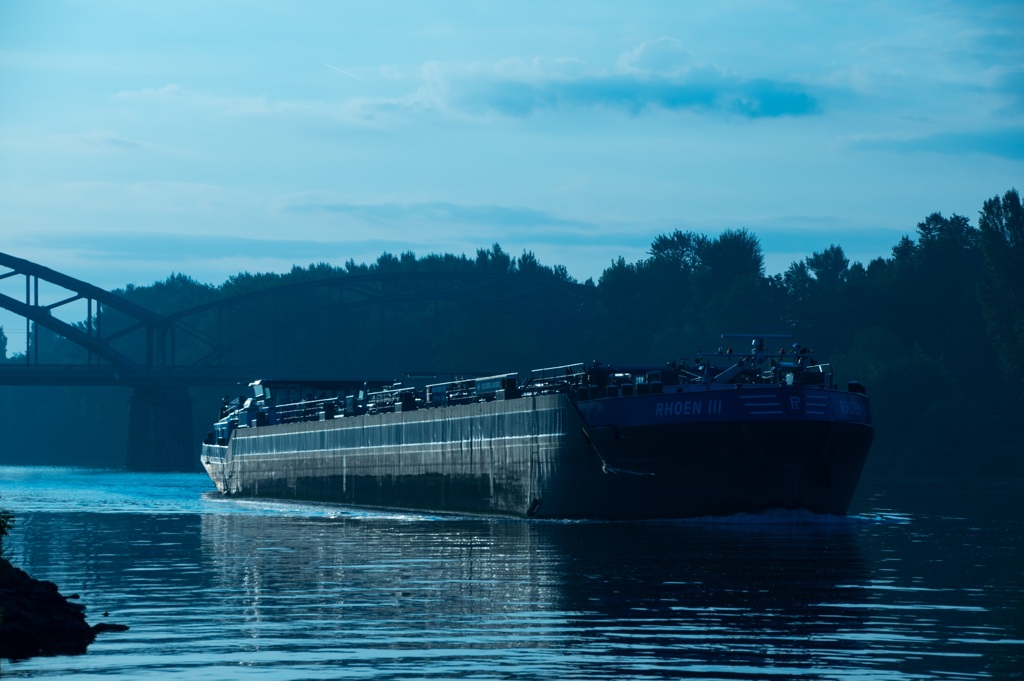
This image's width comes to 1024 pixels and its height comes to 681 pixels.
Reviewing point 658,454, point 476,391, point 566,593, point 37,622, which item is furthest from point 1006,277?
point 37,622

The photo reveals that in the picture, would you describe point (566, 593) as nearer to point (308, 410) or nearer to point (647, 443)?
point (647, 443)

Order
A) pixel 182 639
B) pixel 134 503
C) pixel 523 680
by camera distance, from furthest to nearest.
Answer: pixel 134 503, pixel 182 639, pixel 523 680

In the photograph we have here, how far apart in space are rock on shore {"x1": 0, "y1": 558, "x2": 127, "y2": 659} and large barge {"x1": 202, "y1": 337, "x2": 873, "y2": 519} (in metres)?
23.0

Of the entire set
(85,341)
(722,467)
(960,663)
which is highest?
(85,341)

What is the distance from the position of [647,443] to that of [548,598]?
706 inches

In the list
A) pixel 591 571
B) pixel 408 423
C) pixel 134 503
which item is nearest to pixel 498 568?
pixel 591 571

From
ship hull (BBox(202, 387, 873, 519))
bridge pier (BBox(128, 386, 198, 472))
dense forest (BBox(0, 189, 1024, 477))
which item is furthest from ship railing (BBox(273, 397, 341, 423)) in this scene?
bridge pier (BBox(128, 386, 198, 472))

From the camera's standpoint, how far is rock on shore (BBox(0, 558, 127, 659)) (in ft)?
69.5

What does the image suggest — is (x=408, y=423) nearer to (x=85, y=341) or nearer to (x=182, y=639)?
(x=182, y=639)

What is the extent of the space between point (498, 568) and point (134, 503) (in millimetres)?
40477

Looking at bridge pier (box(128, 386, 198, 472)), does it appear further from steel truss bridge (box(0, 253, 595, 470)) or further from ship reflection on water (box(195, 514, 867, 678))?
ship reflection on water (box(195, 514, 867, 678))

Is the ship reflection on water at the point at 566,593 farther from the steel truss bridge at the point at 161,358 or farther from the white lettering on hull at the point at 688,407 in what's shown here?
the steel truss bridge at the point at 161,358

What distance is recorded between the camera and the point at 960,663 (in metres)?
19.8

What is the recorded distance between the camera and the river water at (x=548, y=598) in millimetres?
19969
